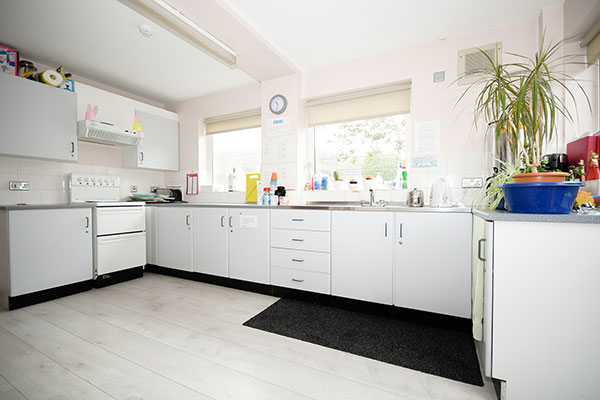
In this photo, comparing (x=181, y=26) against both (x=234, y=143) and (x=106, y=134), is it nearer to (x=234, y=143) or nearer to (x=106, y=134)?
(x=106, y=134)

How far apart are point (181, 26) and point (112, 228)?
2297 millimetres

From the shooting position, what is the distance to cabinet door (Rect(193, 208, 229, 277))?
2959mm

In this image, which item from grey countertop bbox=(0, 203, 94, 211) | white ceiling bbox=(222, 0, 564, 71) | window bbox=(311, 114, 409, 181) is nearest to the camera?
white ceiling bbox=(222, 0, 564, 71)

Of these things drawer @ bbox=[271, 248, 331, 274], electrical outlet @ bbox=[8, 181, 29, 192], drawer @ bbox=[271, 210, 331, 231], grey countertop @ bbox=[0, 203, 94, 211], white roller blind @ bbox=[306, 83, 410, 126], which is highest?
white roller blind @ bbox=[306, 83, 410, 126]

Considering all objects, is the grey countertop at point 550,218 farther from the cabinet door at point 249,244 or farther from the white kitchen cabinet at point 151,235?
the white kitchen cabinet at point 151,235

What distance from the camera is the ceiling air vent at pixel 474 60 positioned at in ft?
7.92

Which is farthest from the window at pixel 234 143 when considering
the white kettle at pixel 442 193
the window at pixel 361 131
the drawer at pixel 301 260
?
the white kettle at pixel 442 193

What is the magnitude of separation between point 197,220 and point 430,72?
3014 millimetres

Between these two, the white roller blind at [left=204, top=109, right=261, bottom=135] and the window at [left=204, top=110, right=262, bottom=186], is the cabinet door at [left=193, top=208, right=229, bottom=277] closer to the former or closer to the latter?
the window at [left=204, top=110, right=262, bottom=186]

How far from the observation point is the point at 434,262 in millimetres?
2027

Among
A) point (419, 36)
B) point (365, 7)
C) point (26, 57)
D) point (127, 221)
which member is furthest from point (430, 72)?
point (26, 57)

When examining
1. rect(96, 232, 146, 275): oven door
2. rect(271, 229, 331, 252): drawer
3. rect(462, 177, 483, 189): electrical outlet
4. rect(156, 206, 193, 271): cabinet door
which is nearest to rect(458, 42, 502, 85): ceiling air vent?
rect(462, 177, 483, 189): electrical outlet

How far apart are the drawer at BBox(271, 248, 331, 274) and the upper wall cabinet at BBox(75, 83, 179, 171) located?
249 centimetres

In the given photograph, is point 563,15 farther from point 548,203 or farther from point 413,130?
point 548,203
